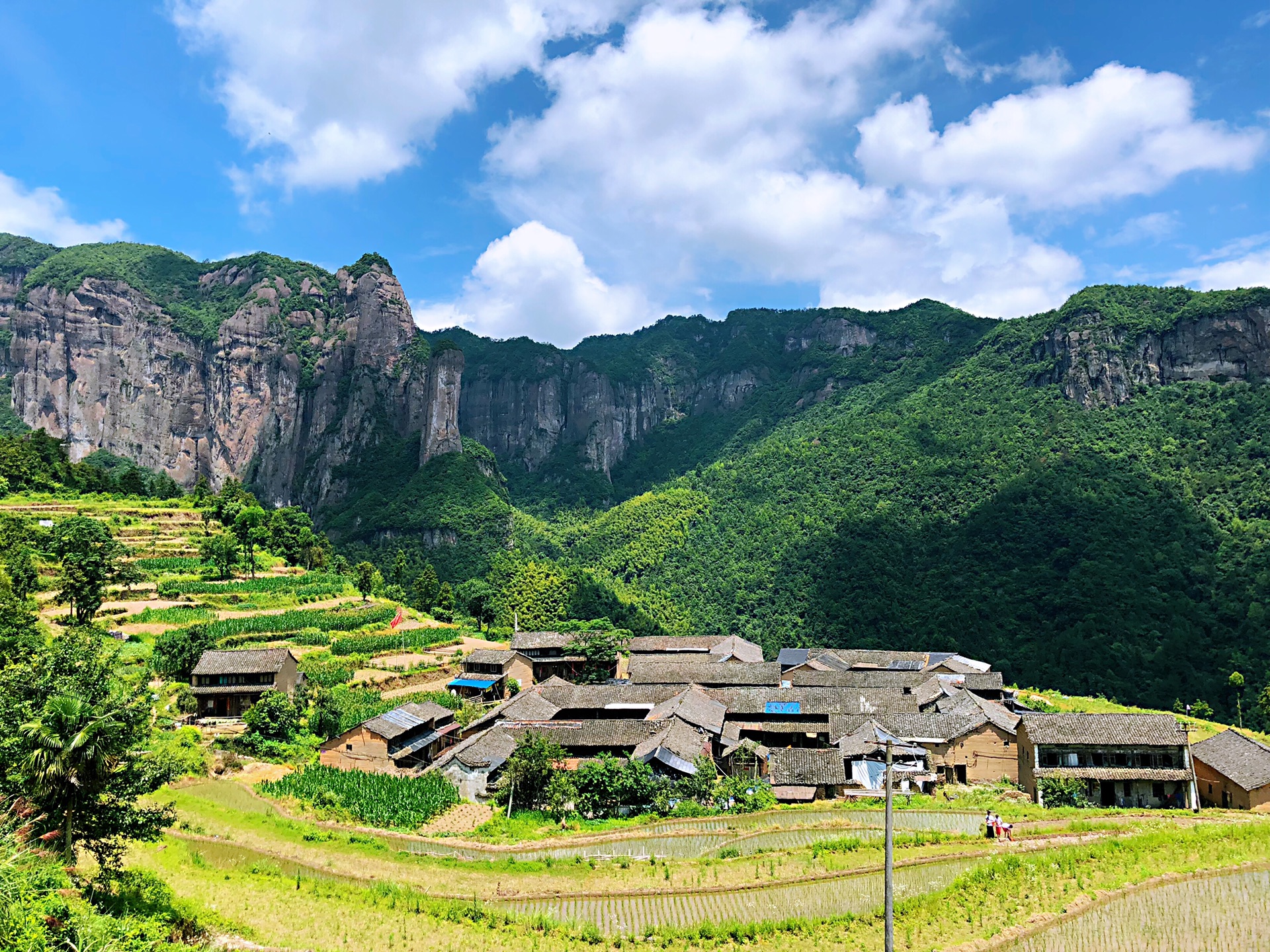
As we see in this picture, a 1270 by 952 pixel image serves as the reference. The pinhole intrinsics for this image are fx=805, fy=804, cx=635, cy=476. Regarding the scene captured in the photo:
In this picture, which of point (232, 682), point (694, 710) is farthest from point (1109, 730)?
point (232, 682)

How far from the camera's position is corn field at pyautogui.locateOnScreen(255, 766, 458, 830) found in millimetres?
36375

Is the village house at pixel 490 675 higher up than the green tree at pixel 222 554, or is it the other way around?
the green tree at pixel 222 554

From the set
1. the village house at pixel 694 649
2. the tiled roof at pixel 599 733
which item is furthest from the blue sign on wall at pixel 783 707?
the village house at pixel 694 649

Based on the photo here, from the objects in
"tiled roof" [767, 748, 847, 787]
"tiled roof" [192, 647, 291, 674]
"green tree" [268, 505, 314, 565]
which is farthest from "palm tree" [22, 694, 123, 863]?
"green tree" [268, 505, 314, 565]

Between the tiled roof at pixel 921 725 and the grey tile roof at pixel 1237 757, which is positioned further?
the tiled roof at pixel 921 725

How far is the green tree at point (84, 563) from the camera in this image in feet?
185

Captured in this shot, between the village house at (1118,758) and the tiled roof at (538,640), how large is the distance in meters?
39.6

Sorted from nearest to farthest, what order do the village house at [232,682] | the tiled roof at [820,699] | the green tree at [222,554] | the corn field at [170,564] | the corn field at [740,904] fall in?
the corn field at [740,904], the tiled roof at [820,699], the village house at [232,682], the corn field at [170,564], the green tree at [222,554]

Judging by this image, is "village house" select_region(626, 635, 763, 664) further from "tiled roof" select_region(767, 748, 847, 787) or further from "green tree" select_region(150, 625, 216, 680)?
"green tree" select_region(150, 625, 216, 680)

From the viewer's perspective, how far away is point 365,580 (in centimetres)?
8325

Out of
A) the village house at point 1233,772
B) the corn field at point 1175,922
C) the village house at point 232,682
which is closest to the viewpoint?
the corn field at point 1175,922

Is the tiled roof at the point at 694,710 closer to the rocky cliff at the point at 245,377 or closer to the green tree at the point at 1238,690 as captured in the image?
the green tree at the point at 1238,690

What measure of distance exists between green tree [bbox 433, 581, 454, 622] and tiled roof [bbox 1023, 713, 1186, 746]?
62199 mm

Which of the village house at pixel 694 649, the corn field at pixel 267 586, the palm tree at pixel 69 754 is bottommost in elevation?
the village house at pixel 694 649
